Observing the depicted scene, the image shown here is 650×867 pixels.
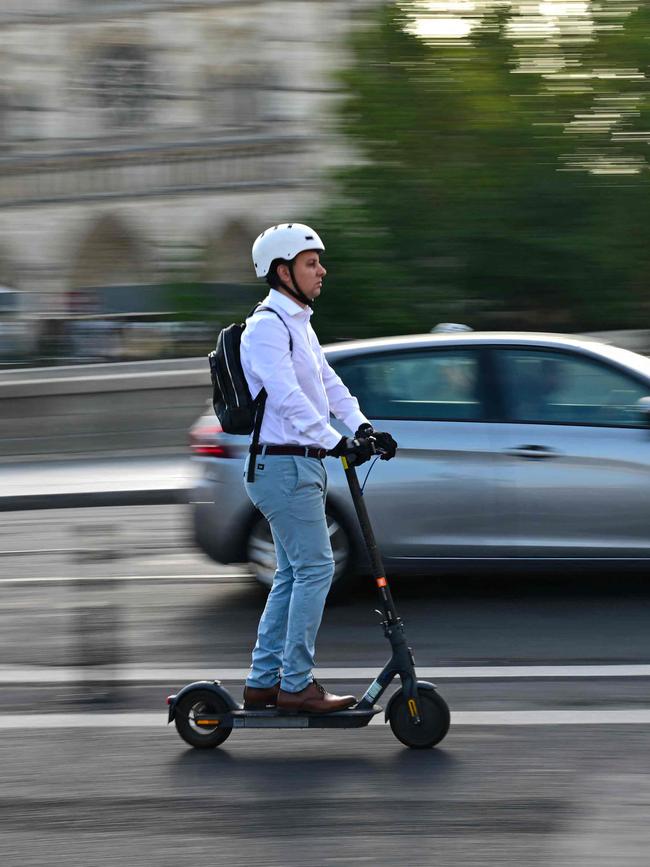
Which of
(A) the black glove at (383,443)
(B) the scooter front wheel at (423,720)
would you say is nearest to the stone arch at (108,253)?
(A) the black glove at (383,443)

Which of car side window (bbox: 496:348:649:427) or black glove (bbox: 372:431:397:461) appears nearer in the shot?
black glove (bbox: 372:431:397:461)

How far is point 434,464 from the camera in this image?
25.3 ft

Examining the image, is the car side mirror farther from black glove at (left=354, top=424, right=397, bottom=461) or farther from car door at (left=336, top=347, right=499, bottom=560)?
black glove at (left=354, top=424, right=397, bottom=461)

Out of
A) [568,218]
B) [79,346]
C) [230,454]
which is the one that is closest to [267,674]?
[230,454]

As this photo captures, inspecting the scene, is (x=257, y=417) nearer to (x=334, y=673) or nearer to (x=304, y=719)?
(x=304, y=719)

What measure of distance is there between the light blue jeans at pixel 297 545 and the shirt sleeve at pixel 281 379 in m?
0.17

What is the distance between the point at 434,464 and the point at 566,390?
801mm

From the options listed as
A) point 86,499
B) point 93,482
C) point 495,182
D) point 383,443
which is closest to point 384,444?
point 383,443

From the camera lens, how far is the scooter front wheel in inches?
204

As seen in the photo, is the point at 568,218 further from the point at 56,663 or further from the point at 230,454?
the point at 56,663

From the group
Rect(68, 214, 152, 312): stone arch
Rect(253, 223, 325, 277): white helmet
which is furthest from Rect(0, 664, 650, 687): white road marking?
Rect(68, 214, 152, 312): stone arch

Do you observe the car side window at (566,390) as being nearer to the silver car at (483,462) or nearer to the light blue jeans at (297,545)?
the silver car at (483,462)

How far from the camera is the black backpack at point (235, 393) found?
16.7 feet

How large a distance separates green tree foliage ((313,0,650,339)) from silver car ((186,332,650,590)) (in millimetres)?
11183
